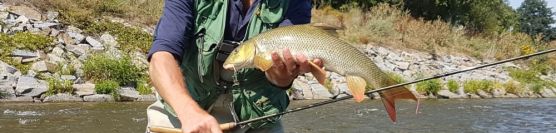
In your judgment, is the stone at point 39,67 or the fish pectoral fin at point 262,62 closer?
the fish pectoral fin at point 262,62

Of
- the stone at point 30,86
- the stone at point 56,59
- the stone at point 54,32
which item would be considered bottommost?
the stone at point 30,86

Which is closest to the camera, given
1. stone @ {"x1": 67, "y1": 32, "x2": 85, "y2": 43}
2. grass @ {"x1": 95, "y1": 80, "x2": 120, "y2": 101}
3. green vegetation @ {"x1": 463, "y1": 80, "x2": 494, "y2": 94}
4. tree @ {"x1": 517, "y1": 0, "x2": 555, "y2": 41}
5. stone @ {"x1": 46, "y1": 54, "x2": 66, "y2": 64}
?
grass @ {"x1": 95, "y1": 80, "x2": 120, "y2": 101}

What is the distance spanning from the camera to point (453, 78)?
2019 cm

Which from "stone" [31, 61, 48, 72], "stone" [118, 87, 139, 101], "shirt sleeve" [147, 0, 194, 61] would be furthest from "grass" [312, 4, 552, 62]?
"shirt sleeve" [147, 0, 194, 61]

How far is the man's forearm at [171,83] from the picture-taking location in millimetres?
2656

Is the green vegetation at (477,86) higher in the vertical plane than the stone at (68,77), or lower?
lower

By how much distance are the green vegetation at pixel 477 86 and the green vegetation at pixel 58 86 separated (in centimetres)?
1179

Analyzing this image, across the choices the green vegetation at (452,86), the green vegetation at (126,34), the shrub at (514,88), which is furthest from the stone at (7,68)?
the shrub at (514,88)

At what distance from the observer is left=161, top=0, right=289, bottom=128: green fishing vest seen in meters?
3.14

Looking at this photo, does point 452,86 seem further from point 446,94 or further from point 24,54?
point 24,54

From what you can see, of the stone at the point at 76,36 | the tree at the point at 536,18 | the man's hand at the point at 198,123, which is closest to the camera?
the man's hand at the point at 198,123

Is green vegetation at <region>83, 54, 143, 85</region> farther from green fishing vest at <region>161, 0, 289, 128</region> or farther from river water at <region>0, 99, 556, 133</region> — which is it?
green fishing vest at <region>161, 0, 289, 128</region>

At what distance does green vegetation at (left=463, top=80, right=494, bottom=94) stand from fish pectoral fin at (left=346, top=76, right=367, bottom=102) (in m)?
17.2

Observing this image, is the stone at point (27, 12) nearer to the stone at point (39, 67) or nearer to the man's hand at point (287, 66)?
the stone at point (39, 67)
